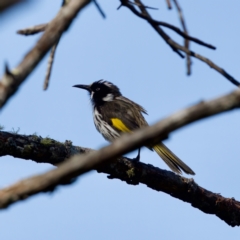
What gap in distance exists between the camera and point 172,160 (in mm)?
7418

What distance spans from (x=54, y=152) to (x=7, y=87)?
9.52 feet

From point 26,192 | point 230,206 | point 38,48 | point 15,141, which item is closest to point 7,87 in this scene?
point 38,48

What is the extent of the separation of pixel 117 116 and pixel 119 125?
0.91 feet

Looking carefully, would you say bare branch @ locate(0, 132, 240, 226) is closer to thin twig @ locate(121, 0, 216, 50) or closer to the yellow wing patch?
thin twig @ locate(121, 0, 216, 50)

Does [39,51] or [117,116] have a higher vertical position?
[117,116]

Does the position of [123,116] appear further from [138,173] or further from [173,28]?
[173,28]

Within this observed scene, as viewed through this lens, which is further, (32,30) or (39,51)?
(32,30)

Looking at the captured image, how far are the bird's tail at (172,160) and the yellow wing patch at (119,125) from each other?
0.64 m

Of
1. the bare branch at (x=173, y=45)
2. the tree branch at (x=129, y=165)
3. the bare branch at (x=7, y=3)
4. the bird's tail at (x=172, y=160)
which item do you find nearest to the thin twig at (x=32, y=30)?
the bare branch at (x=173, y=45)

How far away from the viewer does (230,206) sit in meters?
5.66

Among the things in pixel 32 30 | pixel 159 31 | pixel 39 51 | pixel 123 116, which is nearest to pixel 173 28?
pixel 159 31

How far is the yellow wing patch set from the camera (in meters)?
8.12

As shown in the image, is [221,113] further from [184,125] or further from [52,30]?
[52,30]

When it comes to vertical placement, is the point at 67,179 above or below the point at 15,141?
below
